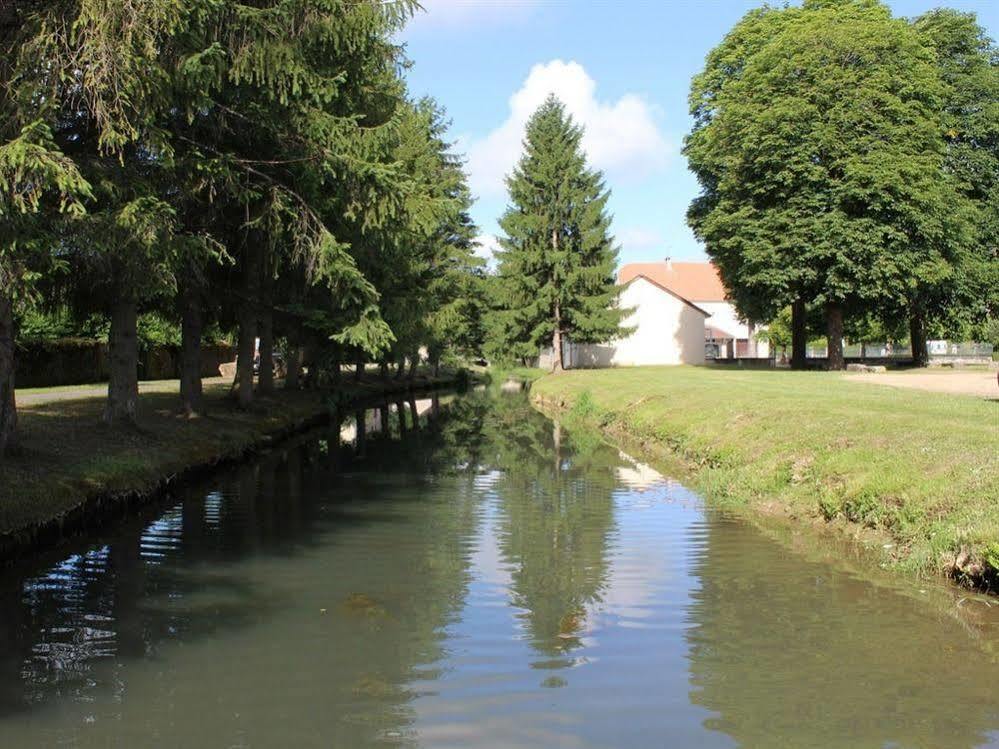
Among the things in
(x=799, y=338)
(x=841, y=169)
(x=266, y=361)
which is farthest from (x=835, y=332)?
(x=266, y=361)

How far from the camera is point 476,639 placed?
284 inches

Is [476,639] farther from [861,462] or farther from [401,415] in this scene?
[401,415]

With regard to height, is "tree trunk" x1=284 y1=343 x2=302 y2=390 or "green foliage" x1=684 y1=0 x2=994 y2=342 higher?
"green foliage" x1=684 y1=0 x2=994 y2=342

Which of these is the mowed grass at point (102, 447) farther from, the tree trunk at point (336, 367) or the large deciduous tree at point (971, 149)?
the large deciduous tree at point (971, 149)

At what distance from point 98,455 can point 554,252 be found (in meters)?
39.2

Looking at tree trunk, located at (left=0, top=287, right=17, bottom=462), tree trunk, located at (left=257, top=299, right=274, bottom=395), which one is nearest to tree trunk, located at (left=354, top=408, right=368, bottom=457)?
tree trunk, located at (left=257, top=299, right=274, bottom=395)

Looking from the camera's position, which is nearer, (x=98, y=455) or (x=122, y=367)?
(x=98, y=455)

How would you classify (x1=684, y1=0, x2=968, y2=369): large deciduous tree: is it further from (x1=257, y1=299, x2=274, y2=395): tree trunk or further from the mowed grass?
the mowed grass

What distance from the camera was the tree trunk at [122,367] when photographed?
15.7 metres

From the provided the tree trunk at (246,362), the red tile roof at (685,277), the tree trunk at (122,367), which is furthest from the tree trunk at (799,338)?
the red tile roof at (685,277)

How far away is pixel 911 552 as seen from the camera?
924 centimetres

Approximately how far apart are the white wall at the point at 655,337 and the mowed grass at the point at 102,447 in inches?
1685

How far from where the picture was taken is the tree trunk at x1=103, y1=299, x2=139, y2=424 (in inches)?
619

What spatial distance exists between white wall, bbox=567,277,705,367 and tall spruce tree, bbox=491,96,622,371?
43.4ft
